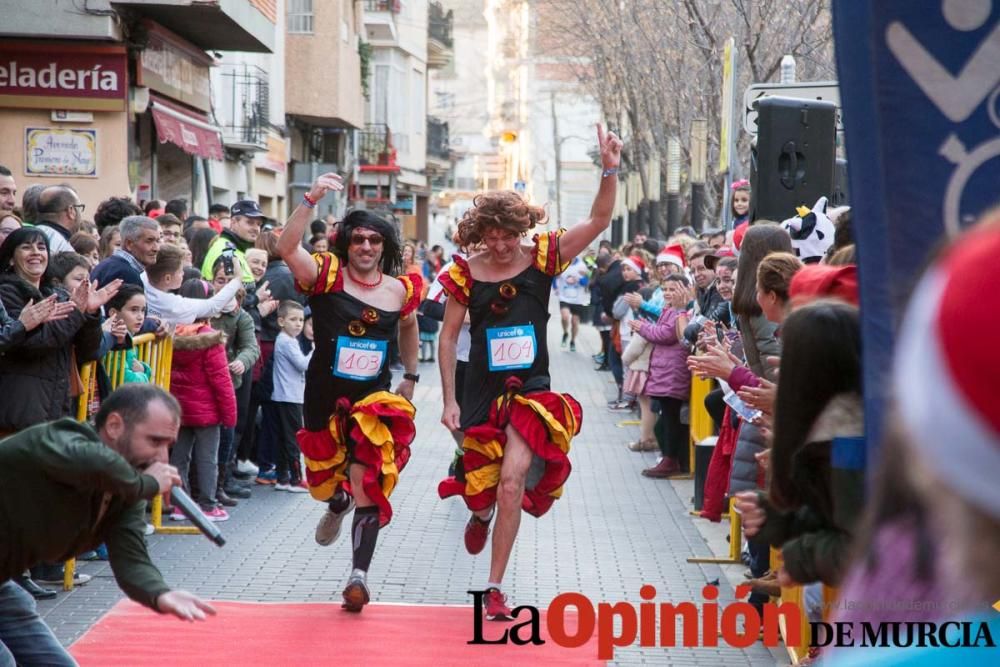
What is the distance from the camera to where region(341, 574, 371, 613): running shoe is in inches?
309

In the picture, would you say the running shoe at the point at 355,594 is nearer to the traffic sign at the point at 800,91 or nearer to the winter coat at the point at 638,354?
the traffic sign at the point at 800,91

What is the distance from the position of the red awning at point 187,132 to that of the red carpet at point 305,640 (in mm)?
13956

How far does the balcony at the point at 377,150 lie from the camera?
A: 2143 inches

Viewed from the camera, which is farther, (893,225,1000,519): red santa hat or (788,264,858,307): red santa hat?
(788,264,858,307): red santa hat

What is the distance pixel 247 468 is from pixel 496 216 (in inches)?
232

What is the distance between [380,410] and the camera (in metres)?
8.15

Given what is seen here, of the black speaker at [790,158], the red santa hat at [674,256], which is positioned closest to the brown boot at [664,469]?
the red santa hat at [674,256]

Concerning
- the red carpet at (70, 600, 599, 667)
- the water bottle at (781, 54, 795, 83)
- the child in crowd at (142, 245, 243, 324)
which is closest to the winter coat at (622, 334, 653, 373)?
the water bottle at (781, 54, 795, 83)

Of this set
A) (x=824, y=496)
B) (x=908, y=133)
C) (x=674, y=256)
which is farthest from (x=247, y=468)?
(x=908, y=133)

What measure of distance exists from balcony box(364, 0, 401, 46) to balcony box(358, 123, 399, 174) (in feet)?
10.3

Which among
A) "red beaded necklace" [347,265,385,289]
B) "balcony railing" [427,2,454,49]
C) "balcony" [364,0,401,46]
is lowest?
"red beaded necklace" [347,265,385,289]

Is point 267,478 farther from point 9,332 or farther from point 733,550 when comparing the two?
point 9,332

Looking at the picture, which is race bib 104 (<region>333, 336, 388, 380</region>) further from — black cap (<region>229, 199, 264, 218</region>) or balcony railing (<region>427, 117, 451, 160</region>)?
balcony railing (<region>427, 117, 451, 160</region>)

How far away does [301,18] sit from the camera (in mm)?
38031
